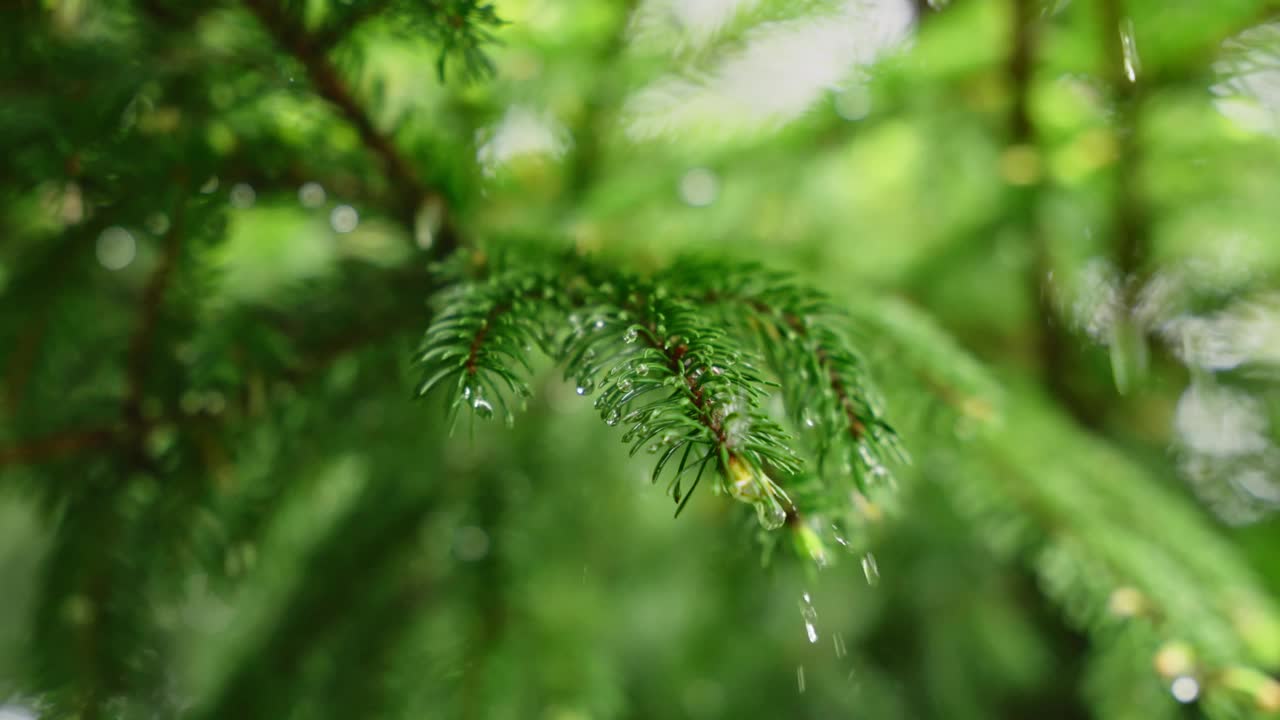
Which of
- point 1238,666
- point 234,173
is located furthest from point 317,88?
point 1238,666

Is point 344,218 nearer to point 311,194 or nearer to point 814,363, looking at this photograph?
point 311,194

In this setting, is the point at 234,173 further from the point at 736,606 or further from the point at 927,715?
the point at 927,715

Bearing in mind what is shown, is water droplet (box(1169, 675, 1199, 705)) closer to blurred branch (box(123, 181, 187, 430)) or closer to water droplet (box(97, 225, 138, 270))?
blurred branch (box(123, 181, 187, 430))

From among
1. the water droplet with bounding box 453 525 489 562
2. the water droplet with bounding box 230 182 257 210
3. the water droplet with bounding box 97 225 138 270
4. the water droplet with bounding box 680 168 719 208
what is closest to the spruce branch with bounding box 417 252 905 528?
the water droplet with bounding box 230 182 257 210

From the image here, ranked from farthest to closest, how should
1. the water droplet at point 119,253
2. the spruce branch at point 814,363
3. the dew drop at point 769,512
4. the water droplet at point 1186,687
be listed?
the water droplet at point 119,253 < the water droplet at point 1186,687 < the spruce branch at point 814,363 < the dew drop at point 769,512

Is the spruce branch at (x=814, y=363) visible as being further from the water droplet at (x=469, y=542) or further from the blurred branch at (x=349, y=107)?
the water droplet at (x=469, y=542)

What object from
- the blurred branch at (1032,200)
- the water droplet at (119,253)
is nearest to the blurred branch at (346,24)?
the water droplet at (119,253)
